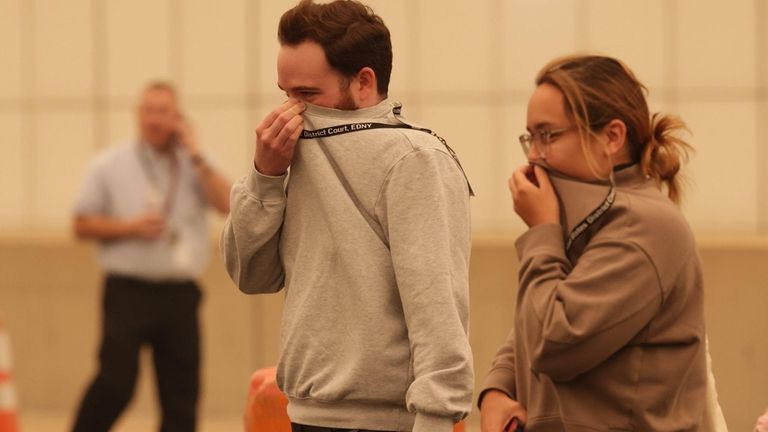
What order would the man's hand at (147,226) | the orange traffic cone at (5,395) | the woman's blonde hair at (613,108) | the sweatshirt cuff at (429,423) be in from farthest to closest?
the man's hand at (147,226)
the orange traffic cone at (5,395)
the woman's blonde hair at (613,108)
the sweatshirt cuff at (429,423)

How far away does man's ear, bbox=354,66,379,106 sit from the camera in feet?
10.2

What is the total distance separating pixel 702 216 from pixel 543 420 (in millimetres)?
5734

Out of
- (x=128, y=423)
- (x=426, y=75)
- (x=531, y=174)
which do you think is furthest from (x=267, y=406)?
(x=128, y=423)

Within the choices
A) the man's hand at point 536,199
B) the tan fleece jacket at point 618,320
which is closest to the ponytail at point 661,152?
the tan fleece jacket at point 618,320

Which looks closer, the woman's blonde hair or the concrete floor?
the woman's blonde hair

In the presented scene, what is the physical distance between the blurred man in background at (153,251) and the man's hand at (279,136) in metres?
4.03

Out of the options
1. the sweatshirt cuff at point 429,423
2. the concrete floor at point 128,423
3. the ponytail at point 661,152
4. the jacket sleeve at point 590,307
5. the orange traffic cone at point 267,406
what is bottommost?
the concrete floor at point 128,423

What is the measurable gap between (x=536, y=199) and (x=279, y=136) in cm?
68

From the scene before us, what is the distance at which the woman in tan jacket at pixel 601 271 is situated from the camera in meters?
3.18

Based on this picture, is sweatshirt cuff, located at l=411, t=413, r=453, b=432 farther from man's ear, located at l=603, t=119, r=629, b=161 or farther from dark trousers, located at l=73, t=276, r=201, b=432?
dark trousers, located at l=73, t=276, r=201, b=432

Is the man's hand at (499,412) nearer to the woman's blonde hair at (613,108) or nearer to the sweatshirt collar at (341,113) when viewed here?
the woman's blonde hair at (613,108)

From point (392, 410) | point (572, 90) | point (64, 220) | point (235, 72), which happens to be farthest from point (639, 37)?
point (392, 410)

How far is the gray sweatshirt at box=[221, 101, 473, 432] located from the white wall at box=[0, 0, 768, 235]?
19.2 feet

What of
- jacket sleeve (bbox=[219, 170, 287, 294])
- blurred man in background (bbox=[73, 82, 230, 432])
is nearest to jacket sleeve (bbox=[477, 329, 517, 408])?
jacket sleeve (bbox=[219, 170, 287, 294])
